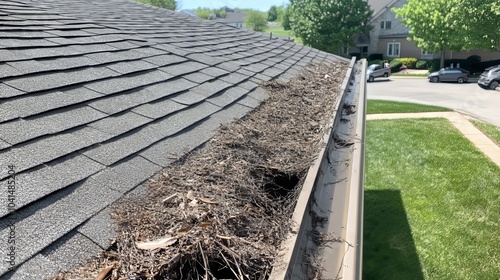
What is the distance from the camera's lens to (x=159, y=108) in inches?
140

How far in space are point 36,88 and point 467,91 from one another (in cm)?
2892

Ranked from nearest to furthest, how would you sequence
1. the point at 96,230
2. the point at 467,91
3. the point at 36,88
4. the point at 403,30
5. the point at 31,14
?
the point at 96,230
the point at 36,88
the point at 31,14
the point at 467,91
the point at 403,30

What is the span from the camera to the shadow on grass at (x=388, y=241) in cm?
673

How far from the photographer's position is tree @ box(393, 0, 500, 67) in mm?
24750

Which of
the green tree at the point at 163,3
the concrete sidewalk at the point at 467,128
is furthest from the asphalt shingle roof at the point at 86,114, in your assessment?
the green tree at the point at 163,3

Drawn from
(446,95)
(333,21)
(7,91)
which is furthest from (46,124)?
(333,21)

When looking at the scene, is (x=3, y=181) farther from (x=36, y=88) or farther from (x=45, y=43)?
(x=45, y=43)

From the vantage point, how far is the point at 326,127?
3.96 metres

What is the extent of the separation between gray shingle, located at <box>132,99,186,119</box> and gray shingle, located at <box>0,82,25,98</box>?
0.87 m

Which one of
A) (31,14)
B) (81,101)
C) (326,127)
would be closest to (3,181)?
(81,101)

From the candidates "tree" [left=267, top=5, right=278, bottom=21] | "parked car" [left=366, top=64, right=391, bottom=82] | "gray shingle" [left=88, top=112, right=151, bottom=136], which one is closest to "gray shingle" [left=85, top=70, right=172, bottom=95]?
"gray shingle" [left=88, top=112, right=151, bottom=136]

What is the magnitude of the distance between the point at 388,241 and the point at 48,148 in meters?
6.92

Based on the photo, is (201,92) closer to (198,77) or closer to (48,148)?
(198,77)

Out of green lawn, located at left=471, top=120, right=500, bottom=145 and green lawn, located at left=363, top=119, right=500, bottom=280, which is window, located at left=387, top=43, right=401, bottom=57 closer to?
green lawn, located at left=471, top=120, right=500, bottom=145
